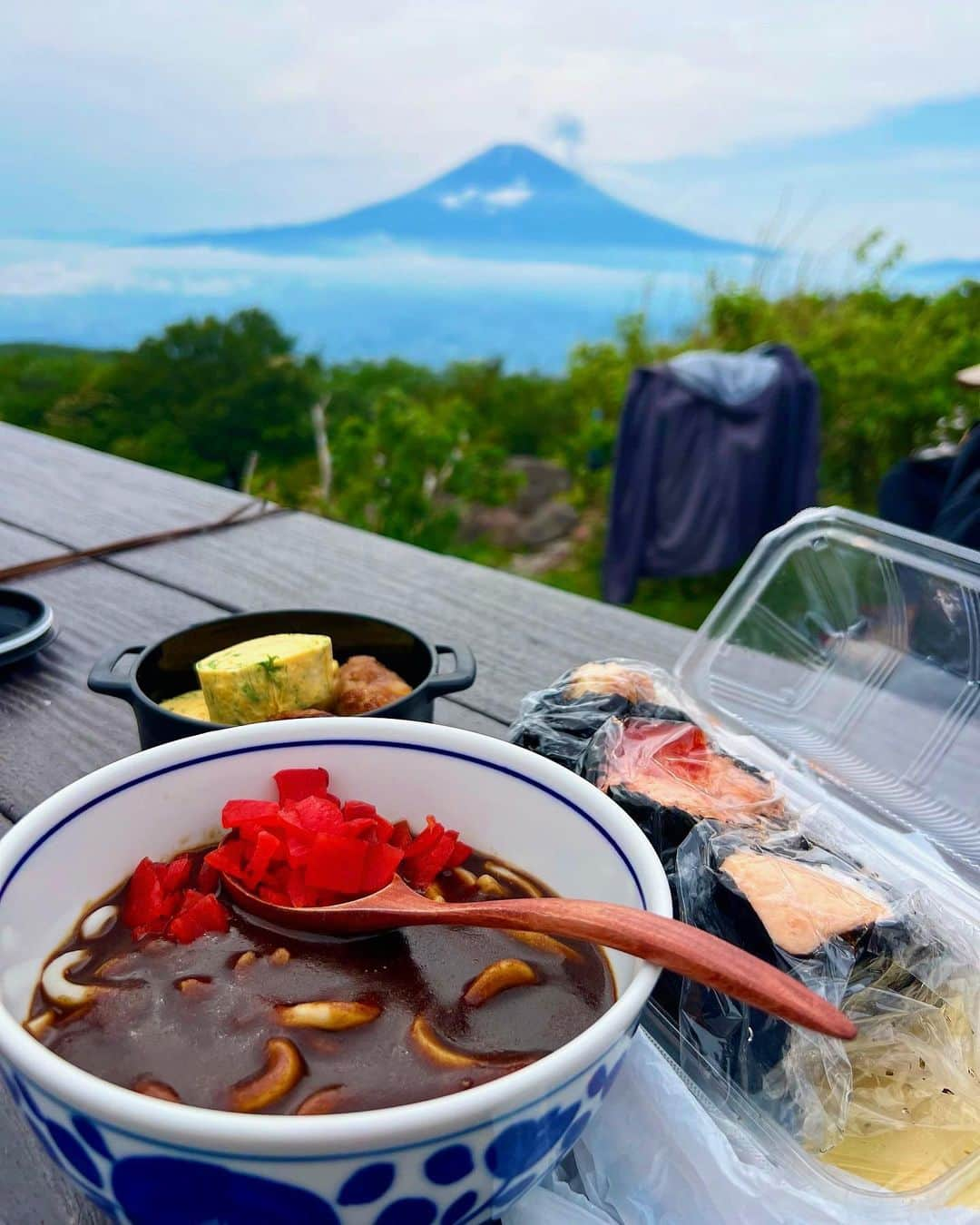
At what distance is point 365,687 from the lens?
3.21 ft

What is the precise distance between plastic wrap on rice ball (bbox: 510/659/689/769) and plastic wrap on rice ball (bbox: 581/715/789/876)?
0.10ft

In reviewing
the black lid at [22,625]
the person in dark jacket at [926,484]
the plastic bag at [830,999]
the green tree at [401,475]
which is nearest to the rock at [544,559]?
the green tree at [401,475]

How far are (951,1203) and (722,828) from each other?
262 mm

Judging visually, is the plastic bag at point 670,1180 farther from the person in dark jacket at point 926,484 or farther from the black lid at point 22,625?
the person in dark jacket at point 926,484

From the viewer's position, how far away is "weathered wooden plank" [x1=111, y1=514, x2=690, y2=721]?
4.42 feet

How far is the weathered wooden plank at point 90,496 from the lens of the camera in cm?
181

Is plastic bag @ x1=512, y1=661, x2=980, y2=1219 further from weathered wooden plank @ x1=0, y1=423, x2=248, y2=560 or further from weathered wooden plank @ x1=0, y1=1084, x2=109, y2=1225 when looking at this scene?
weathered wooden plank @ x1=0, y1=423, x2=248, y2=560

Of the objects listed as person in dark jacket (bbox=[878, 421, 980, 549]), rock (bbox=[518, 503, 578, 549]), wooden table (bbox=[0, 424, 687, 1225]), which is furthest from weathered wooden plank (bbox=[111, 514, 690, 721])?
rock (bbox=[518, 503, 578, 549])

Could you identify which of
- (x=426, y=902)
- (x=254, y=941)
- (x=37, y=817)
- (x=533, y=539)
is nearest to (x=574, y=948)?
(x=426, y=902)

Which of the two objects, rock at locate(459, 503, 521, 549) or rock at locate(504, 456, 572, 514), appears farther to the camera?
rock at locate(504, 456, 572, 514)

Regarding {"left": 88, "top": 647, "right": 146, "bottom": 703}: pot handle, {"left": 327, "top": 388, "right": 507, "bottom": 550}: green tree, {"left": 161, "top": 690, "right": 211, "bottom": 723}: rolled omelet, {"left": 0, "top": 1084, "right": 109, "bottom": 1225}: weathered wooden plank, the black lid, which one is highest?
{"left": 88, "top": 647, "right": 146, "bottom": 703}: pot handle

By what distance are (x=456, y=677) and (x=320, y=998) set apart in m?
0.40

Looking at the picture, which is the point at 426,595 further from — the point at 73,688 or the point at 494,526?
the point at 494,526

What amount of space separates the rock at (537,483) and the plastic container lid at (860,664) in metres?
5.29
